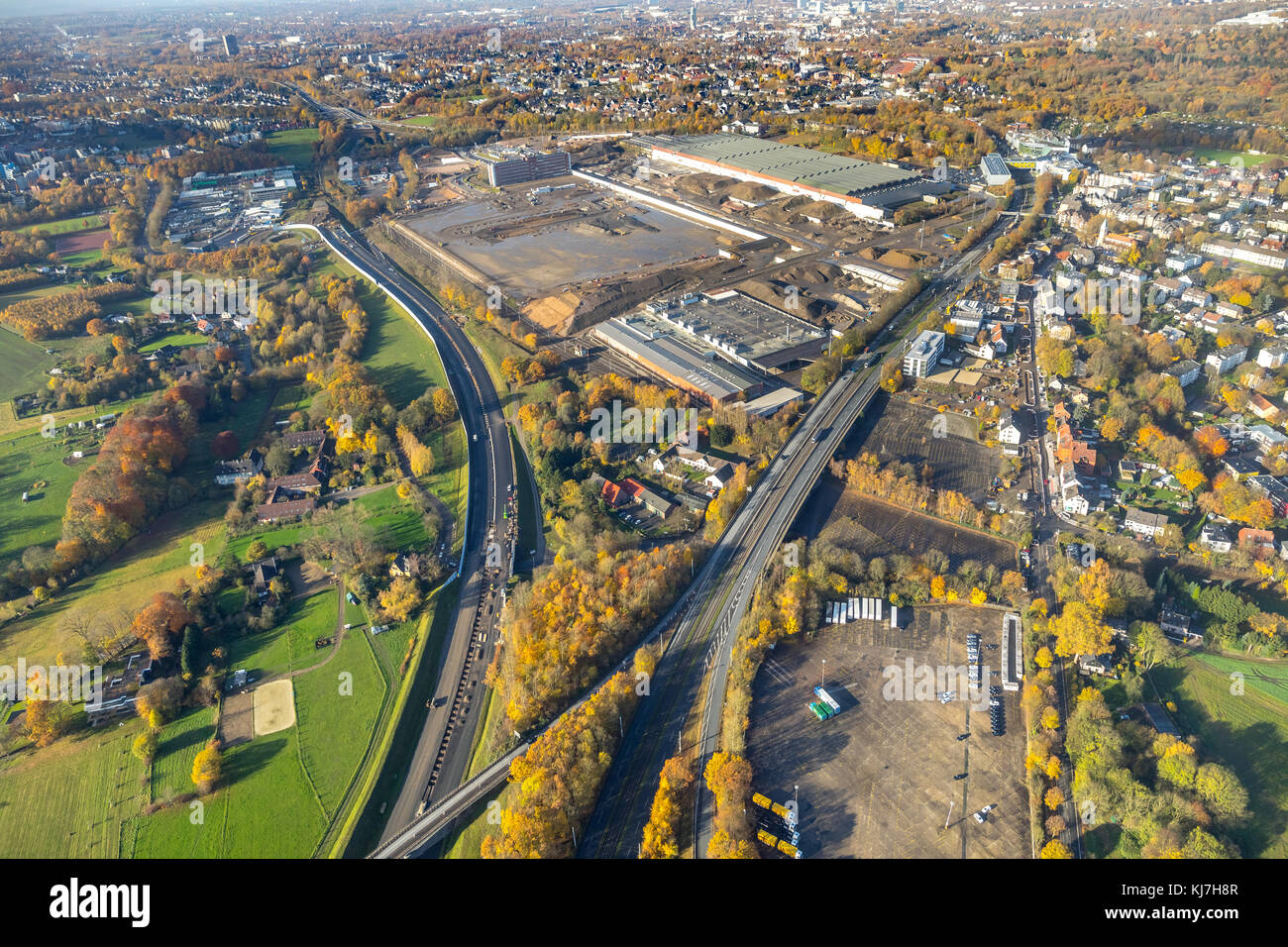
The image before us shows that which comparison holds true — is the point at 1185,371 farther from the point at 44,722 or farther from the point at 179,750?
the point at 44,722

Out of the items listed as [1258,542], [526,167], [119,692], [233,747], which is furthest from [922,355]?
[526,167]

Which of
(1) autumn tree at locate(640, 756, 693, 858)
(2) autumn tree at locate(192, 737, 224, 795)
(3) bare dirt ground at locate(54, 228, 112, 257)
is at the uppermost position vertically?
(3) bare dirt ground at locate(54, 228, 112, 257)

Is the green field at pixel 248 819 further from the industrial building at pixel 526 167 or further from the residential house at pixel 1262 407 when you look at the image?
the industrial building at pixel 526 167

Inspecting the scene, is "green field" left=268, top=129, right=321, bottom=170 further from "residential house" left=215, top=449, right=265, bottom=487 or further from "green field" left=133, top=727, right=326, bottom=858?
"green field" left=133, top=727, right=326, bottom=858

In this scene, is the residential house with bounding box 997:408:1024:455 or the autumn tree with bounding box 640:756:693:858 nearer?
the autumn tree with bounding box 640:756:693:858

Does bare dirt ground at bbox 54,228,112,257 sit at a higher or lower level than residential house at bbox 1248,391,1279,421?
higher

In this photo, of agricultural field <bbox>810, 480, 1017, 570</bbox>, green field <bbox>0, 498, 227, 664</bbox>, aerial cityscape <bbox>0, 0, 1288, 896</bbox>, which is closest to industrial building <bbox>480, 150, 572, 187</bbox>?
aerial cityscape <bbox>0, 0, 1288, 896</bbox>
